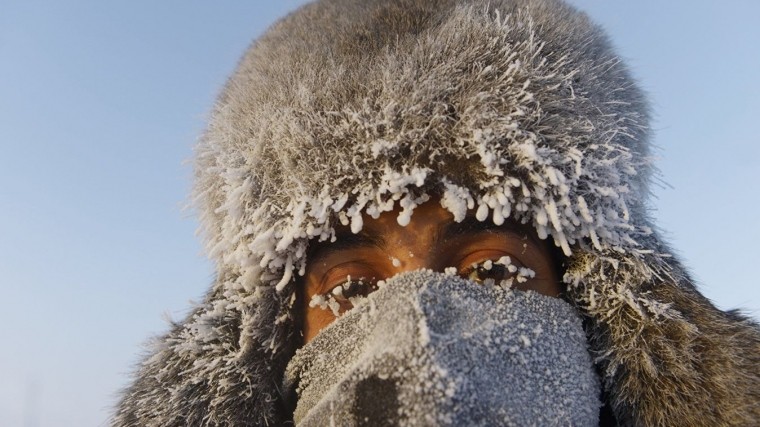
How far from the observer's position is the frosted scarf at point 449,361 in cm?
121

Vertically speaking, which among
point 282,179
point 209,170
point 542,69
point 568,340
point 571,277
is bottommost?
point 568,340

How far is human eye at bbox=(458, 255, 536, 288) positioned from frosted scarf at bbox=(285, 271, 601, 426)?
0.22 ft

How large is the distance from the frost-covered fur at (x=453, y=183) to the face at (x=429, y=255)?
0.06 metres

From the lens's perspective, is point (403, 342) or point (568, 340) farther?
point (568, 340)

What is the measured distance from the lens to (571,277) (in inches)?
63.4

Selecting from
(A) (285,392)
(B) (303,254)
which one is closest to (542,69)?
(B) (303,254)

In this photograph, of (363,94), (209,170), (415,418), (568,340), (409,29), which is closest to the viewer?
(415,418)

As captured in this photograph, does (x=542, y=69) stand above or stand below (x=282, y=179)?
below

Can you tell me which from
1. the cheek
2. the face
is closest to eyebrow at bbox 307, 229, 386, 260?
the face

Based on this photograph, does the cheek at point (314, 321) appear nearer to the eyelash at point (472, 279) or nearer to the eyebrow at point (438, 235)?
the eyelash at point (472, 279)

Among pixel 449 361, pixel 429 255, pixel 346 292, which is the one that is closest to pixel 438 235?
pixel 429 255

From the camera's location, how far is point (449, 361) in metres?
1.24

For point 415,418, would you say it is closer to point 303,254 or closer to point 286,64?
point 303,254

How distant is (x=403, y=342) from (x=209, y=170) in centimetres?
87
